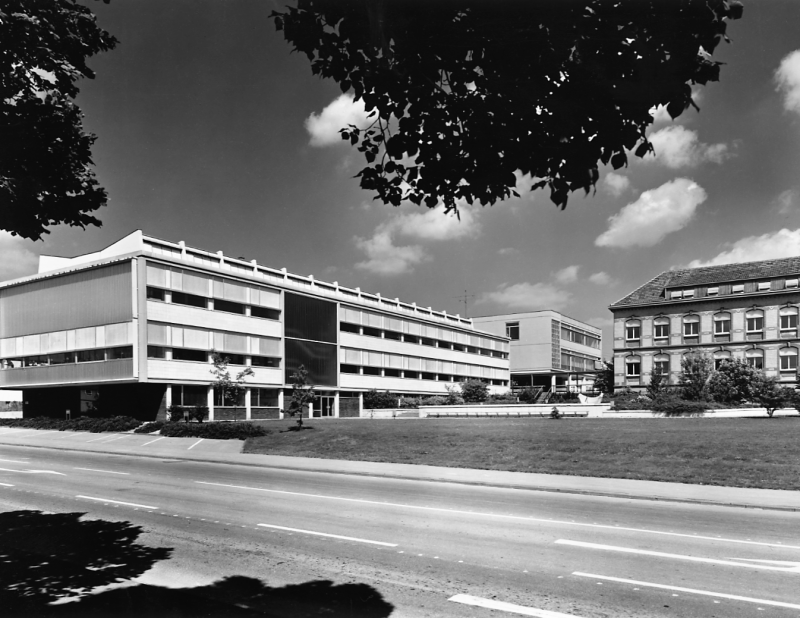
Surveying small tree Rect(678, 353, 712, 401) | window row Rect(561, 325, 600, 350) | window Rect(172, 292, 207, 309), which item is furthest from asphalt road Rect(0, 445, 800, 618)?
window row Rect(561, 325, 600, 350)

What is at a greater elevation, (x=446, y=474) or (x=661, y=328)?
(x=661, y=328)

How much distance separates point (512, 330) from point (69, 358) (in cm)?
7833

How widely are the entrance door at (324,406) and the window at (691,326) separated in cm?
3691

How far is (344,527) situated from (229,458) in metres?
15.5

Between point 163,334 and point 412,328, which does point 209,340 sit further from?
point 412,328

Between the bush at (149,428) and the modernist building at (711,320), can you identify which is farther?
the modernist building at (711,320)

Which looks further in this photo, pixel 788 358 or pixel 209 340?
pixel 788 358

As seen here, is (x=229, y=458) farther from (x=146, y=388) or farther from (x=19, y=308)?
(x=19, y=308)

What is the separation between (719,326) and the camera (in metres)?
62.4

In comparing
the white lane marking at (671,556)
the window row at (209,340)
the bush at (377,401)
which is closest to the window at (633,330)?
the bush at (377,401)

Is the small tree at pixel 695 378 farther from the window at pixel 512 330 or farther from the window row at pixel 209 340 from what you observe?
the window at pixel 512 330

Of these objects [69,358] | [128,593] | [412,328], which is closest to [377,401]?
[412,328]

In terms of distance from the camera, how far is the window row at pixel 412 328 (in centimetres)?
6912

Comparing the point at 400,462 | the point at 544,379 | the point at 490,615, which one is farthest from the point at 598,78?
the point at 544,379
